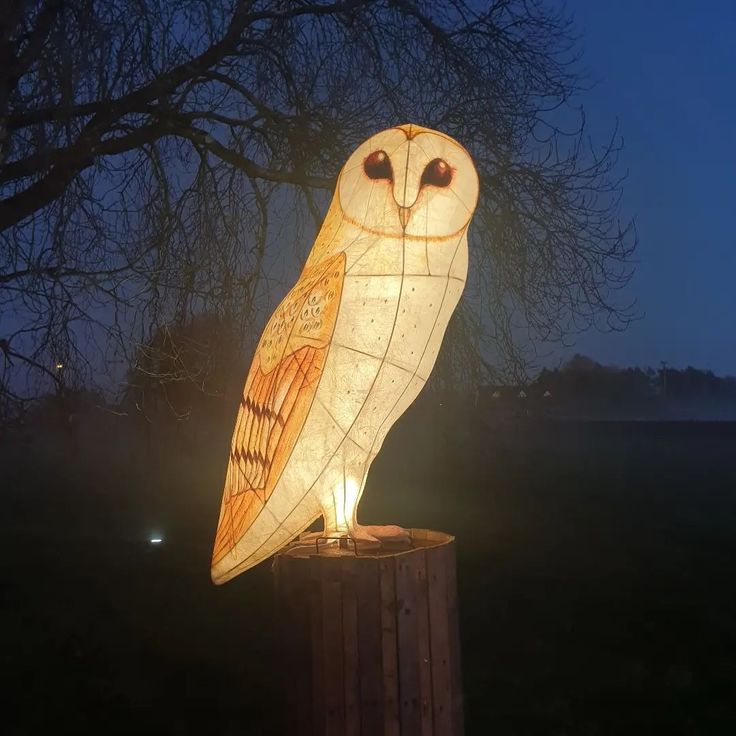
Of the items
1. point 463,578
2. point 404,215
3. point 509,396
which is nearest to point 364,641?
point 404,215

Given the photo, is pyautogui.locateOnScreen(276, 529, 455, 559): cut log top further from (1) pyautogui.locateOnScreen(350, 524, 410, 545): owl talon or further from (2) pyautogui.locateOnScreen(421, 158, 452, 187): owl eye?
(2) pyautogui.locateOnScreen(421, 158, 452, 187): owl eye

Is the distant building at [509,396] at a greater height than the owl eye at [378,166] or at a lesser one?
lesser

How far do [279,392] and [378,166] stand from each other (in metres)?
0.87

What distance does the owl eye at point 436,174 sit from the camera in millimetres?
2924

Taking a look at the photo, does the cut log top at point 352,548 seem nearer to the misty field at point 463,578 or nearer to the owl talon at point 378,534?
the owl talon at point 378,534

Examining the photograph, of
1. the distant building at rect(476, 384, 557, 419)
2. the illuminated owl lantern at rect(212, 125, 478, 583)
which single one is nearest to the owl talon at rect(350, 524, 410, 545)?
the illuminated owl lantern at rect(212, 125, 478, 583)

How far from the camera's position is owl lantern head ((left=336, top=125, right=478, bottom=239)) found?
9.55 feet

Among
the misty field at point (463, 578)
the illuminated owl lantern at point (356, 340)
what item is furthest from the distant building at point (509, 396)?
the illuminated owl lantern at point (356, 340)

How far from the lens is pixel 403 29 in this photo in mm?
4844

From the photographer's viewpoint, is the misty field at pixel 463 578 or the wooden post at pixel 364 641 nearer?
the wooden post at pixel 364 641

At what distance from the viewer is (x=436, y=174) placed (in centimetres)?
293

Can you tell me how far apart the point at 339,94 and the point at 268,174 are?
1.96ft

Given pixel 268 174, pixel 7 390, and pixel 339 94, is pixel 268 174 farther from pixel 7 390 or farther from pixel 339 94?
pixel 7 390

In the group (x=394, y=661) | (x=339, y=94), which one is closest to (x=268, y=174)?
(x=339, y=94)
